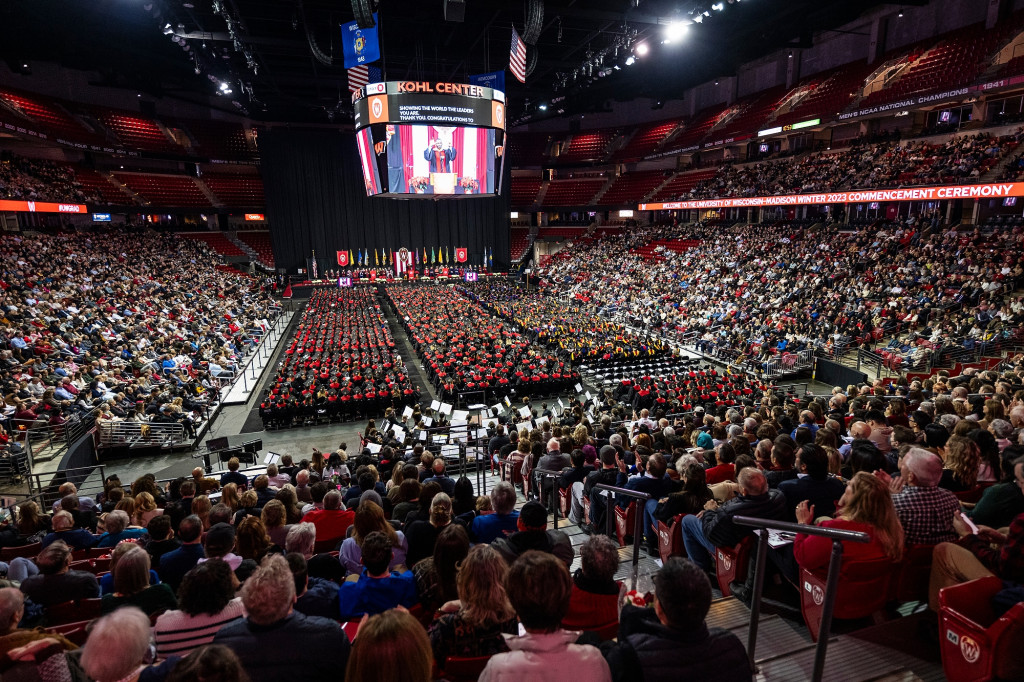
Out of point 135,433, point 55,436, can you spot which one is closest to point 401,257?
point 135,433

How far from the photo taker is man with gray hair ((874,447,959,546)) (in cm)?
337

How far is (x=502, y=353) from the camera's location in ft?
62.8

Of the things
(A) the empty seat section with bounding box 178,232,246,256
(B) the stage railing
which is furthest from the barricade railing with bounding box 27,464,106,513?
(A) the empty seat section with bounding box 178,232,246,256

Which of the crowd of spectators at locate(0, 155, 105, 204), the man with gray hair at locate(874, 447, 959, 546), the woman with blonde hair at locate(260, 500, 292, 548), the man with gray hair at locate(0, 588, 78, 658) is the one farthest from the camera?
the crowd of spectators at locate(0, 155, 105, 204)

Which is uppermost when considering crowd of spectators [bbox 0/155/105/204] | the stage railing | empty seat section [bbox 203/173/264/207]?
empty seat section [bbox 203/173/264/207]

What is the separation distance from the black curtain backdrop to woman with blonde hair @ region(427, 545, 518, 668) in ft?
151

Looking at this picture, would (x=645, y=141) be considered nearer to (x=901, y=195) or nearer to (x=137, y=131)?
(x=901, y=195)

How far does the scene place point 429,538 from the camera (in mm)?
4324

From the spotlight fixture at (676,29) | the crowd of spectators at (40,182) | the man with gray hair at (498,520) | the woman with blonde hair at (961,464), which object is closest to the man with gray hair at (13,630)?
the man with gray hair at (498,520)

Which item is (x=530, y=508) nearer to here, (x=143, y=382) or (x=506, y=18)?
(x=143, y=382)

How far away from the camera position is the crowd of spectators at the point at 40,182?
2412 cm

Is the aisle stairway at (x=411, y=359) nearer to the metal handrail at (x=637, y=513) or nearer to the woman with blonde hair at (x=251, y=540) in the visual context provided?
the metal handrail at (x=637, y=513)

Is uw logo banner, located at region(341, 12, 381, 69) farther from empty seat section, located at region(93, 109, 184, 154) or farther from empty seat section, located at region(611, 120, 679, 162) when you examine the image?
empty seat section, located at region(611, 120, 679, 162)

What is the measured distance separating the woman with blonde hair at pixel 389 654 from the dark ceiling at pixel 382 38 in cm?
2078
